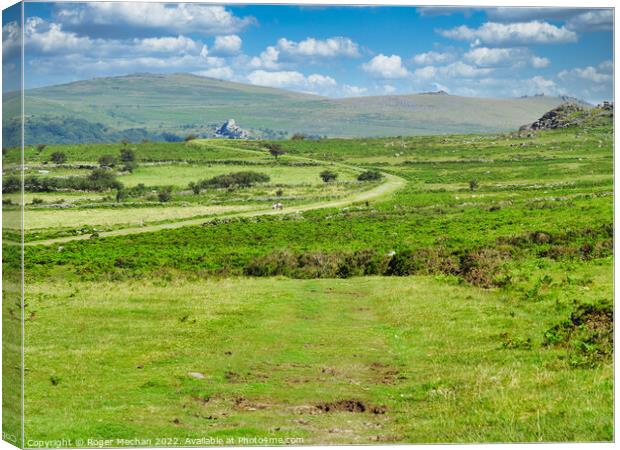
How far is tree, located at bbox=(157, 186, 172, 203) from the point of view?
54.4ft

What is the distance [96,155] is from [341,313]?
482cm

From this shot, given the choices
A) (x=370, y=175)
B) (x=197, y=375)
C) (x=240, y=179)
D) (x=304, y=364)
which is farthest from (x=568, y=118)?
(x=197, y=375)

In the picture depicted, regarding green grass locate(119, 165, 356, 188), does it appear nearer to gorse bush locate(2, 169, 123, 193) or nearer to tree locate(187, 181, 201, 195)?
tree locate(187, 181, 201, 195)

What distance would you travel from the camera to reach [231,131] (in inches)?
695

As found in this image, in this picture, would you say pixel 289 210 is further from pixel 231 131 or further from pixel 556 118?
pixel 556 118

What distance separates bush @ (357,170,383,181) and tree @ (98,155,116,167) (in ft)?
14.7

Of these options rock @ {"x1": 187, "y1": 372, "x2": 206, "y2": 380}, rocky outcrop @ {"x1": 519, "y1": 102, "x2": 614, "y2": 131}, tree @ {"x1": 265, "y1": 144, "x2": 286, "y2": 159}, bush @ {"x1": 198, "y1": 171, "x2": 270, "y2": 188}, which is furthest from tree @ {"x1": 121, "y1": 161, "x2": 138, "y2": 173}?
rocky outcrop @ {"x1": 519, "y1": 102, "x2": 614, "y2": 131}

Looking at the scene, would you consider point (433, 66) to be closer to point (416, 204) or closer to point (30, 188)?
point (416, 204)

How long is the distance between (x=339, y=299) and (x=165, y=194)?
11.4 feet

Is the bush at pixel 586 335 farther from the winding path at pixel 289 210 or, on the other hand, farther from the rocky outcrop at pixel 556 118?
the winding path at pixel 289 210

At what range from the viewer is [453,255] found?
53.0 feet

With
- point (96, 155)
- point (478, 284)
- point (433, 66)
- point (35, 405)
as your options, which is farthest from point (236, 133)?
point (35, 405)

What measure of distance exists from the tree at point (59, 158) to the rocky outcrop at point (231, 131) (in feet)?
9.33

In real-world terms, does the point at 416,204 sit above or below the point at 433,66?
below
